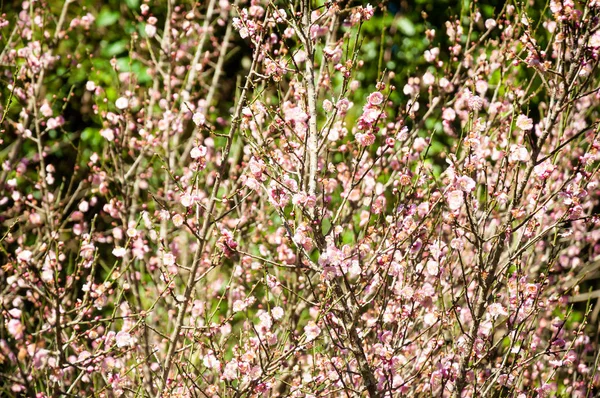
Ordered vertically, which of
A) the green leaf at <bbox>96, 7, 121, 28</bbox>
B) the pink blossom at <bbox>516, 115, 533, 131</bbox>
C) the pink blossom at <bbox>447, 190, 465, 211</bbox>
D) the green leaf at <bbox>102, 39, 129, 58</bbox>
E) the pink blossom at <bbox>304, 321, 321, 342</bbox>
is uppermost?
the green leaf at <bbox>96, 7, 121, 28</bbox>

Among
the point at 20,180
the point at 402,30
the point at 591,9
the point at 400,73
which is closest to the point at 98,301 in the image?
the point at 591,9

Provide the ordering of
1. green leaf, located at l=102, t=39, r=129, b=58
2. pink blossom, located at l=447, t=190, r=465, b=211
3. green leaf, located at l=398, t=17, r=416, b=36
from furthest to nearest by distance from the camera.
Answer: green leaf, located at l=102, t=39, r=129, b=58
green leaf, located at l=398, t=17, r=416, b=36
pink blossom, located at l=447, t=190, r=465, b=211

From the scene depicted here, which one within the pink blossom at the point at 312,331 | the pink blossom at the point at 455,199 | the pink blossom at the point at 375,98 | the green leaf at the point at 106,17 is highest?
the green leaf at the point at 106,17

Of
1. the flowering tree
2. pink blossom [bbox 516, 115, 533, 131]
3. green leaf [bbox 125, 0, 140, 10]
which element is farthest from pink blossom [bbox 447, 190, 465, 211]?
green leaf [bbox 125, 0, 140, 10]

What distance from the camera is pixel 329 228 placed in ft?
9.86

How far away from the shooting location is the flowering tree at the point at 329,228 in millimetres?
2553

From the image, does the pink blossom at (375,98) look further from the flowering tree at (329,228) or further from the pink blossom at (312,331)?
the pink blossom at (312,331)

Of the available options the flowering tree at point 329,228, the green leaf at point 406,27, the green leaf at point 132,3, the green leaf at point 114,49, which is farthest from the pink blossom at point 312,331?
the green leaf at point 132,3

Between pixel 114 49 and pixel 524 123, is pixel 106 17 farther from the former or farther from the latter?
pixel 524 123

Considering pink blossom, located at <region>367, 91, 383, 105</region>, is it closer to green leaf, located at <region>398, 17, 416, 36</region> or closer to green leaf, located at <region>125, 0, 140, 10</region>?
green leaf, located at <region>398, 17, 416, 36</region>

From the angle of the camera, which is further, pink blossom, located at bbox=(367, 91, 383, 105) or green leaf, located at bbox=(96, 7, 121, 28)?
green leaf, located at bbox=(96, 7, 121, 28)

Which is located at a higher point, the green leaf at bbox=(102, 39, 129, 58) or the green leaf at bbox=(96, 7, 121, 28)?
the green leaf at bbox=(96, 7, 121, 28)

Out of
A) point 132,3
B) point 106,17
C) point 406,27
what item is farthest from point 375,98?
point 106,17

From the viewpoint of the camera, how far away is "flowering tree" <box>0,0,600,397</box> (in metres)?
2.55
